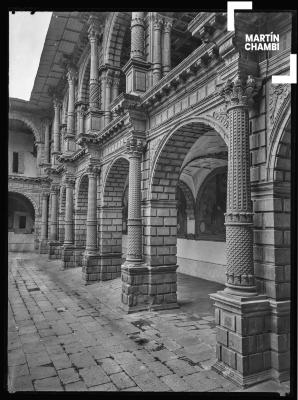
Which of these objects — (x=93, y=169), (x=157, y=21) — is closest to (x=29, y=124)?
(x=93, y=169)

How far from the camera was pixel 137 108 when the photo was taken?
9.16 meters

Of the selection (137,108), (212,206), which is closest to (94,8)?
(137,108)

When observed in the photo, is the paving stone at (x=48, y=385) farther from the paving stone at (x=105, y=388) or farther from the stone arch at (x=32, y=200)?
the stone arch at (x=32, y=200)

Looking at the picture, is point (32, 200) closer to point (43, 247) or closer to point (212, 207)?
point (43, 247)

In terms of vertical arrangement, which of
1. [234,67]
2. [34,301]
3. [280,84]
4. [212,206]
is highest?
[234,67]

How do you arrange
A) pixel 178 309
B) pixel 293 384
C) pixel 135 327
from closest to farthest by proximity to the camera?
pixel 293 384 → pixel 135 327 → pixel 178 309

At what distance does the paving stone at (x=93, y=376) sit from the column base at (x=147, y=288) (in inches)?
132

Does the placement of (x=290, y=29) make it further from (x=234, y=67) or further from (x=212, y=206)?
(x=212, y=206)

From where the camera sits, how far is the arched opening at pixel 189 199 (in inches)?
345

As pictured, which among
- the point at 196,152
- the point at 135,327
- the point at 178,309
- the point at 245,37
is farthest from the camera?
the point at 196,152

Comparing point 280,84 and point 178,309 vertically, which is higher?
point 280,84

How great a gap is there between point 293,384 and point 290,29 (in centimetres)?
520

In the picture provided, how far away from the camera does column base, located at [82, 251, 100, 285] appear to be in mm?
12602

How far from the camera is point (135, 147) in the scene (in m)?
9.23
